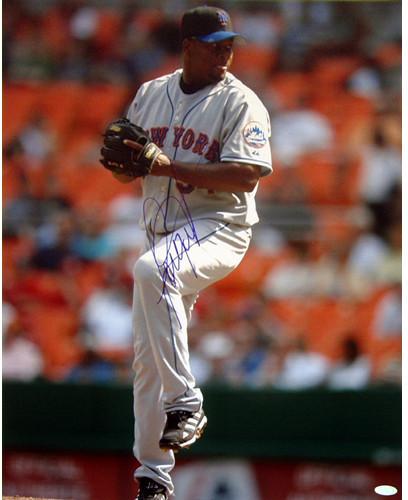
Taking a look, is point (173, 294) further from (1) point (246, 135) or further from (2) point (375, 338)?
(2) point (375, 338)

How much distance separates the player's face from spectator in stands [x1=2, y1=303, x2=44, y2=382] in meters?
3.66

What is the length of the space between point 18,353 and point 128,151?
3.83 meters

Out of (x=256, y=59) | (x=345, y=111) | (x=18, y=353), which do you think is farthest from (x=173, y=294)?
(x=256, y=59)

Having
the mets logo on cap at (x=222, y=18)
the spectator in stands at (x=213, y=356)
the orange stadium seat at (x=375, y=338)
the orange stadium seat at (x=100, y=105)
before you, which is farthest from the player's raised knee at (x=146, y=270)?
the orange stadium seat at (x=100, y=105)

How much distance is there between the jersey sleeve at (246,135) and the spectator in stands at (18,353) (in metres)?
3.73

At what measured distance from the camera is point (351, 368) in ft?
21.4

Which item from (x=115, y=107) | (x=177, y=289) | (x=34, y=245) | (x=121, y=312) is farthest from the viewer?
(x=115, y=107)

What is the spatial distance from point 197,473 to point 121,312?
5.03 ft

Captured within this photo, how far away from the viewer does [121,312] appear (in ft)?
22.2

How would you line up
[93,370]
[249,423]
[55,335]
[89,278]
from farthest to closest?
[89,278]
[55,335]
[93,370]
[249,423]

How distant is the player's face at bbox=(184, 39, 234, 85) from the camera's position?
127 inches

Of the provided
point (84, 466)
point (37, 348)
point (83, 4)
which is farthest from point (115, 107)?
point (84, 466)

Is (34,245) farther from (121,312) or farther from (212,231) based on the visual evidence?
(212,231)
